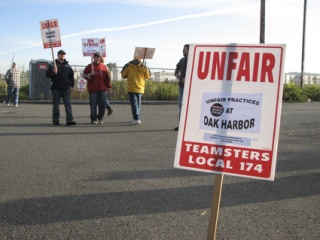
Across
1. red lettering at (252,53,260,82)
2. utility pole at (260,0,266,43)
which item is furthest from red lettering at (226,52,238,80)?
utility pole at (260,0,266,43)

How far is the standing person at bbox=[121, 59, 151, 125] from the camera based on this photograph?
1032cm

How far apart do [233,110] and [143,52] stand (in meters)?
8.43

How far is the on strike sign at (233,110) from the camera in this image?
107 inches

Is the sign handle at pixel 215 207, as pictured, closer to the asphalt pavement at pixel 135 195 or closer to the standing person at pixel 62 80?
the asphalt pavement at pixel 135 195

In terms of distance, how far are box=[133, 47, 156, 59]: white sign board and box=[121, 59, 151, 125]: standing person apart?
35 centimetres

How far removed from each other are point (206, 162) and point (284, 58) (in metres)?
0.90

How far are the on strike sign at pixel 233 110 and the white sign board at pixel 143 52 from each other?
8019 millimetres

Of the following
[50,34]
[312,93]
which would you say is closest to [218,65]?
[50,34]

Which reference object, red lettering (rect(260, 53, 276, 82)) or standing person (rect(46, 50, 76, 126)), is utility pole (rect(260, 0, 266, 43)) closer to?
standing person (rect(46, 50, 76, 126))

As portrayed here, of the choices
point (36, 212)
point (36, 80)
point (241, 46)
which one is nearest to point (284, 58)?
point (241, 46)

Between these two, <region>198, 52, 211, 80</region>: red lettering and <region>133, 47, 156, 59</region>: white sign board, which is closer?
<region>198, 52, 211, 80</region>: red lettering

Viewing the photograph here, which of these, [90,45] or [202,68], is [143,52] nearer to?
[90,45]

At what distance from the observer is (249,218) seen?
4016 millimetres

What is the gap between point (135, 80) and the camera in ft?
33.9
